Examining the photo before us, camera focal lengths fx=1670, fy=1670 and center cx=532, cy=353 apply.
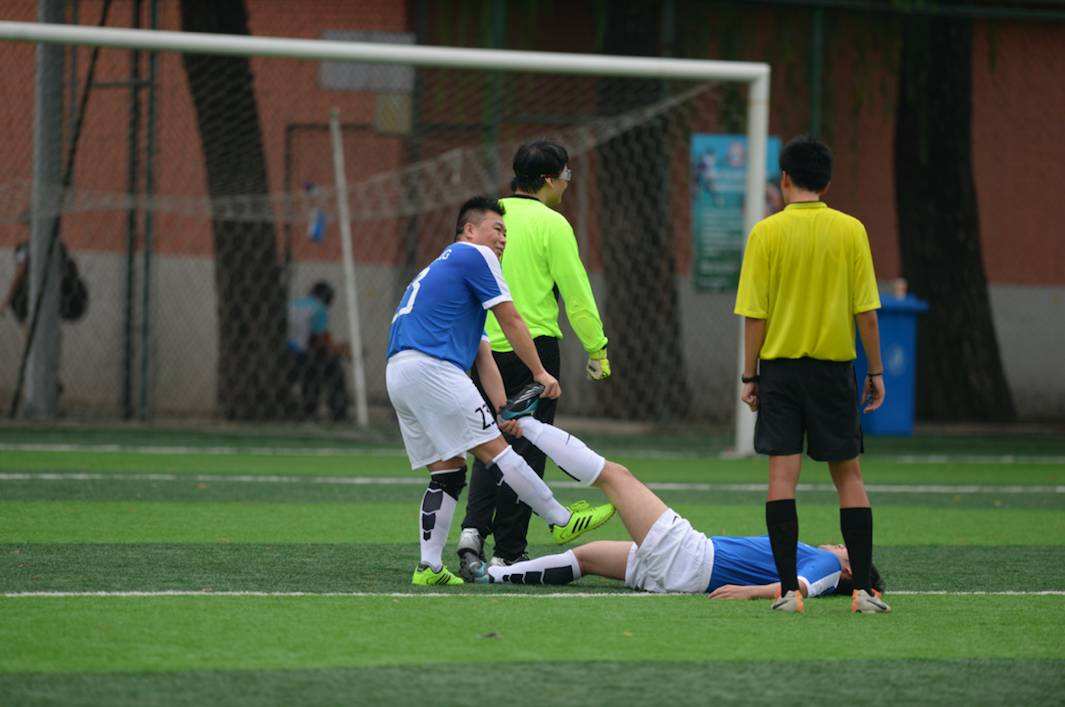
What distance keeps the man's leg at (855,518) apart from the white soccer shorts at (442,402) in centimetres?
148

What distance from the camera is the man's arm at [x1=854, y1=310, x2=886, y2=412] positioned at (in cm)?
652

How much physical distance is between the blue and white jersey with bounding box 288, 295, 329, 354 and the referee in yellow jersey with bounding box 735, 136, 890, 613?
11.6 metres

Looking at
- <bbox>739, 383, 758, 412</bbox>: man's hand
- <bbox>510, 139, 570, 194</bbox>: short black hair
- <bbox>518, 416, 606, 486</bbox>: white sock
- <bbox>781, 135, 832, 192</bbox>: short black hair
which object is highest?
<bbox>510, 139, 570, 194</bbox>: short black hair

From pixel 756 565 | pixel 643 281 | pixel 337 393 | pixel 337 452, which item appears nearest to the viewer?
pixel 756 565

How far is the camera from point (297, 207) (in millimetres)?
17875

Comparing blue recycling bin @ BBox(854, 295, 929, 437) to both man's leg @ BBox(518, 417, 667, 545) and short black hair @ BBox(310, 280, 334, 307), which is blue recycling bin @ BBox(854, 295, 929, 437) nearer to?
short black hair @ BBox(310, 280, 334, 307)

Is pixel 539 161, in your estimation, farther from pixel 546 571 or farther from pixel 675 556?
pixel 675 556

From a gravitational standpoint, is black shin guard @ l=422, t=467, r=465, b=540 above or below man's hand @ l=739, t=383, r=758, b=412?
below

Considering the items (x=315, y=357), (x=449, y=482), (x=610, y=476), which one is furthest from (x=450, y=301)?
(x=315, y=357)

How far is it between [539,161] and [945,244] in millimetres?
Result: 12847

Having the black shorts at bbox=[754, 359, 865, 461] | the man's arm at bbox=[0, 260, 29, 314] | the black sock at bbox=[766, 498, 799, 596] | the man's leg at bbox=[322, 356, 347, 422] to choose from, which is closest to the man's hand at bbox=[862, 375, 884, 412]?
the black shorts at bbox=[754, 359, 865, 461]

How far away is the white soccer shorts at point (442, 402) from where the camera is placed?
7.02 m

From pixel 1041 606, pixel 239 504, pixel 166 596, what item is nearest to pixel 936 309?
pixel 239 504

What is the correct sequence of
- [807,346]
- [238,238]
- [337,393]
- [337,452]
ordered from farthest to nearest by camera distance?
1. [238,238]
2. [337,393]
3. [337,452]
4. [807,346]
